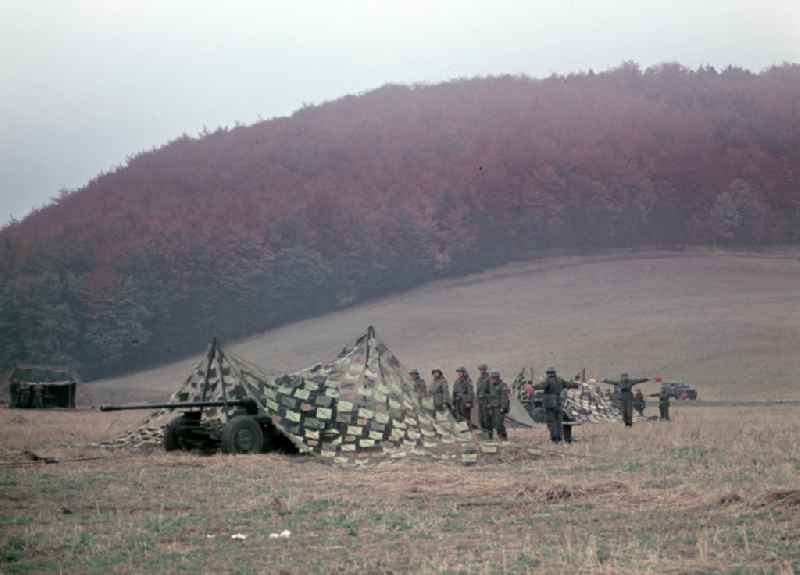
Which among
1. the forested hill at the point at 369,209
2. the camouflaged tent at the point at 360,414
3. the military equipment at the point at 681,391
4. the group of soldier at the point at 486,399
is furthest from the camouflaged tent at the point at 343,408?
the forested hill at the point at 369,209

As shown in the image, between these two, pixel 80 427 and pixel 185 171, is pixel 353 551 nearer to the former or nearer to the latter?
pixel 80 427

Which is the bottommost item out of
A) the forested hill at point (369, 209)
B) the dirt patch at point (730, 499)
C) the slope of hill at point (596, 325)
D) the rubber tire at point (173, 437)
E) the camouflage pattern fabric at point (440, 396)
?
the dirt patch at point (730, 499)

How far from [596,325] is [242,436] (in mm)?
48529

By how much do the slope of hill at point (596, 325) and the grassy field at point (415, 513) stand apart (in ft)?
99.8

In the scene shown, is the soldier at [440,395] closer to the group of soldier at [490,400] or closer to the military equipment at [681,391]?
the group of soldier at [490,400]

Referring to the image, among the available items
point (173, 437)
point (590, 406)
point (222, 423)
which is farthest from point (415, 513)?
point (590, 406)

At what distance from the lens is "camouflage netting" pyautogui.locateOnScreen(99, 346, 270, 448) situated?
66.8 ft

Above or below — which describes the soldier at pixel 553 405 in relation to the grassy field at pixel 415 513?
above

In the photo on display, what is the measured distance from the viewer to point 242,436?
1897 cm

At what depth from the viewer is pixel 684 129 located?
96.0 metres

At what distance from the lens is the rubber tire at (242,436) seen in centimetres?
1873

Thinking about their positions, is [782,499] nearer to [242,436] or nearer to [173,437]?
[242,436]

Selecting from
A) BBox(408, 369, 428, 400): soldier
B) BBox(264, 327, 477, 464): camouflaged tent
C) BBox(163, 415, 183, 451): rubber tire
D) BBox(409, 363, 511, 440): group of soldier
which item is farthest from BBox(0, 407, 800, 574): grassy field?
BBox(408, 369, 428, 400): soldier

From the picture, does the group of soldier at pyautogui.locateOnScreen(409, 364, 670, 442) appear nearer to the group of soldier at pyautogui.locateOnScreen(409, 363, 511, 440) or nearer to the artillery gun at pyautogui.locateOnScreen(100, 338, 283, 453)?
the group of soldier at pyautogui.locateOnScreen(409, 363, 511, 440)
